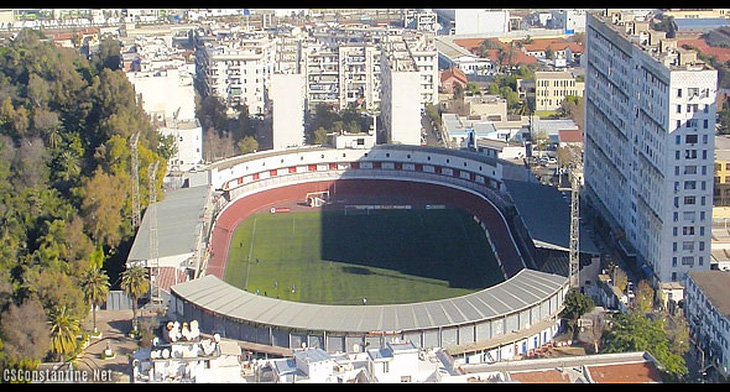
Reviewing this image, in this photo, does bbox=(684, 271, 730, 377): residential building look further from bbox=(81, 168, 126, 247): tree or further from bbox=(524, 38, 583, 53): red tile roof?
bbox=(524, 38, 583, 53): red tile roof

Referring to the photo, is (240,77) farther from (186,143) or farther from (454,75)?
(186,143)

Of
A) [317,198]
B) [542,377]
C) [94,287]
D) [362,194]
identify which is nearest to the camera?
[542,377]

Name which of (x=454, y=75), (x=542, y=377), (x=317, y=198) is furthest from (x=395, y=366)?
(x=454, y=75)

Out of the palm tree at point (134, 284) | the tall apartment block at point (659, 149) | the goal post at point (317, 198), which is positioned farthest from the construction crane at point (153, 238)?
the tall apartment block at point (659, 149)

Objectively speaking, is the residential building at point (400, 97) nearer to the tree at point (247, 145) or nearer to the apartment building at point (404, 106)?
the apartment building at point (404, 106)

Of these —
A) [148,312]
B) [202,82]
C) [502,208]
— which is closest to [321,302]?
[148,312]
